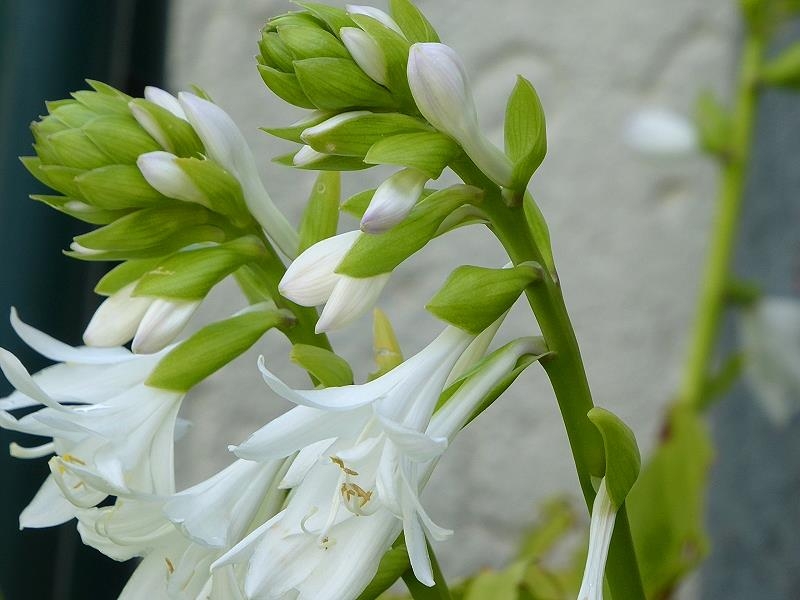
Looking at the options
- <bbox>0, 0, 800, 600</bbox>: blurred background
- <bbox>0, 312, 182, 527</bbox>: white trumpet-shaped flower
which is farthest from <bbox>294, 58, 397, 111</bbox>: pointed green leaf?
<bbox>0, 0, 800, 600</bbox>: blurred background

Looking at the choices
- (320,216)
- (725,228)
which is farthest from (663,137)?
(320,216)

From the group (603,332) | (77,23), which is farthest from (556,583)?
(603,332)

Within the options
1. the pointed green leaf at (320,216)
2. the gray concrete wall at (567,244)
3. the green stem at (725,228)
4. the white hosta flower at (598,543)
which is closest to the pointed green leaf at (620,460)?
the white hosta flower at (598,543)

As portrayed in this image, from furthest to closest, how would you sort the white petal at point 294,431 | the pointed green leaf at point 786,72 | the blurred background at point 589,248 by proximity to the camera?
the blurred background at point 589,248, the pointed green leaf at point 786,72, the white petal at point 294,431

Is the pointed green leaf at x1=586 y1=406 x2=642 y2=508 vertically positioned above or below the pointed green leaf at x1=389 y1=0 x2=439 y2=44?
below

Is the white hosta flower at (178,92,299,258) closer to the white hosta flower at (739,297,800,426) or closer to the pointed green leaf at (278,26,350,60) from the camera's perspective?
the pointed green leaf at (278,26,350,60)

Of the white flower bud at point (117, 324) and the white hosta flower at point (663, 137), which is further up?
the white hosta flower at point (663, 137)

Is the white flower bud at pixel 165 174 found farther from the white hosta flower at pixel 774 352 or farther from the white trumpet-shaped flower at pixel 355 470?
the white hosta flower at pixel 774 352

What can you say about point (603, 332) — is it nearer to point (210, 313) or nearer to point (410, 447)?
point (210, 313)
